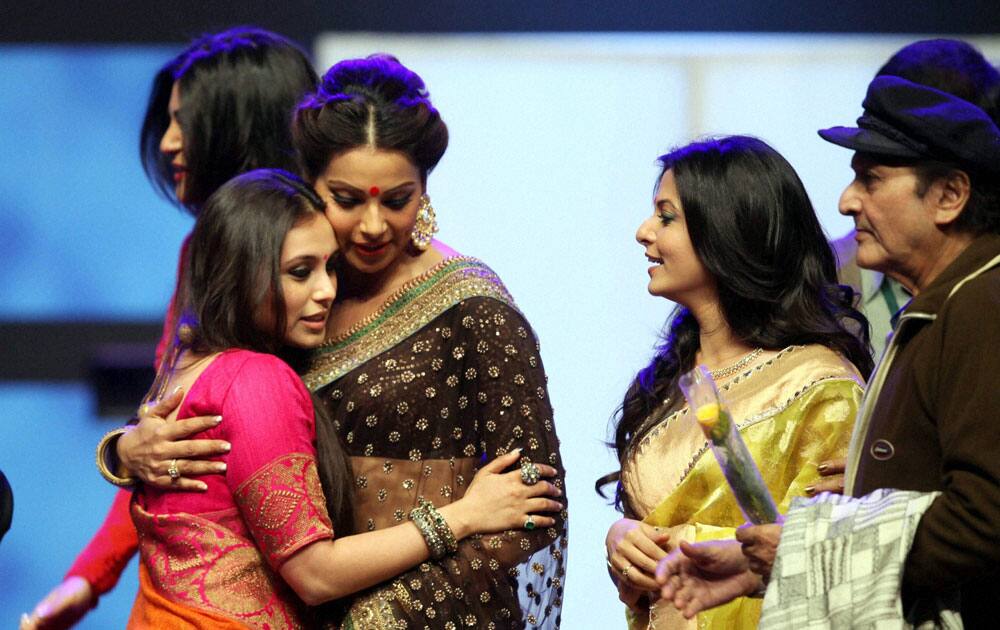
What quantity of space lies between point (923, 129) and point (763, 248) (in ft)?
1.75

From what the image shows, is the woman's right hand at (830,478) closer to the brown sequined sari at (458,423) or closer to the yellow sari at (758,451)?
the yellow sari at (758,451)

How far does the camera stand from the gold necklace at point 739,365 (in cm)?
269

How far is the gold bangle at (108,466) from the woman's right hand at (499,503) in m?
0.62

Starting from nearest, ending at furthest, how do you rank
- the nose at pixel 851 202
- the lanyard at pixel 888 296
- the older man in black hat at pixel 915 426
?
the older man in black hat at pixel 915 426 → the nose at pixel 851 202 → the lanyard at pixel 888 296

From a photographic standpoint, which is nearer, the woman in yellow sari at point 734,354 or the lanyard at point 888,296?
the woman in yellow sari at point 734,354

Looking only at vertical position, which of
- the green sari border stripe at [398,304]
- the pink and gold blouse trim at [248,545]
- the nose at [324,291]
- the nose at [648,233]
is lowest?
the pink and gold blouse trim at [248,545]

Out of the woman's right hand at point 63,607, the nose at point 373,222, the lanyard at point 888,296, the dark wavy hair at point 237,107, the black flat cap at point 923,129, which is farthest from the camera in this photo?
the lanyard at point 888,296

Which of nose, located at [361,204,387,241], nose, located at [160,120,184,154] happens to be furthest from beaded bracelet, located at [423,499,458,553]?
nose, located at [160,120,184,154]

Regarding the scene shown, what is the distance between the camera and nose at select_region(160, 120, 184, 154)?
3213 millimetres

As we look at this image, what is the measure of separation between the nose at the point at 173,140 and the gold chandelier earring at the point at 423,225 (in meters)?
0.74

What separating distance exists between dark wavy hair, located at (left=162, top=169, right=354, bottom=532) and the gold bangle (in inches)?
11.1

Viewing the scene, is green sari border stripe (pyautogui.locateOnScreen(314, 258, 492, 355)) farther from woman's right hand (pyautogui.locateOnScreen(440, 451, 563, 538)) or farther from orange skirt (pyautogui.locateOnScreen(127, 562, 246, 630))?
orange skirt (pyautogui.locateOnScreen(127, 562, 246, 630))

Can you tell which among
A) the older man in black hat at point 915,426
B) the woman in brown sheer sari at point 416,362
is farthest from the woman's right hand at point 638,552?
the older man in black hat at point 915,426

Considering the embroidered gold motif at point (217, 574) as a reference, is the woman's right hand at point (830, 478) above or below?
below
